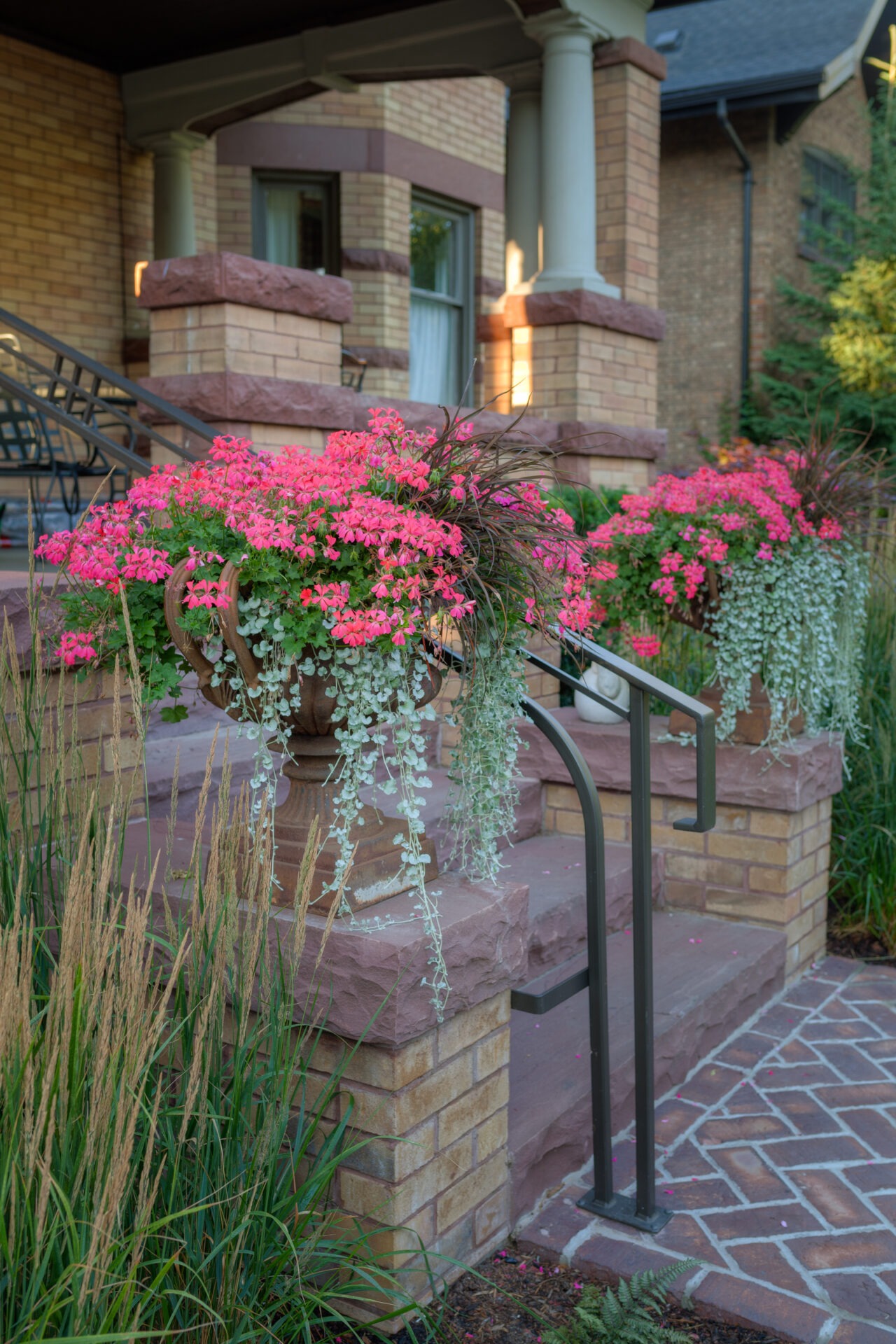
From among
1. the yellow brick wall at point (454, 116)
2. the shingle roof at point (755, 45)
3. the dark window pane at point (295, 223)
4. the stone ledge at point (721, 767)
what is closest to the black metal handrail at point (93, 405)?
the stone ledge at point (721, 767)

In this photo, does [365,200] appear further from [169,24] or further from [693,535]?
[693,535]

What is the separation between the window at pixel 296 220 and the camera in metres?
9.38

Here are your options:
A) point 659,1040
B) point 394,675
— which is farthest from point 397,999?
point 659,1040

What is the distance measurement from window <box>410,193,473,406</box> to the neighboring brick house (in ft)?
11.1

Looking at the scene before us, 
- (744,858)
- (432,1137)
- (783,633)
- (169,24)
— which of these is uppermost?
(169,24)

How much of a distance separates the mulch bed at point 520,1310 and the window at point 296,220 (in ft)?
27.6

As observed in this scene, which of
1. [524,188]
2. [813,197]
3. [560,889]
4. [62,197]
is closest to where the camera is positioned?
[560,889]

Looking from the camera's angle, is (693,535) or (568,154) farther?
(568,154)

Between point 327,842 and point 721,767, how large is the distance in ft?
6.77

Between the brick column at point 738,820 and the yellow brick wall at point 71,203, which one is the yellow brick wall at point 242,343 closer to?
the brick column at point 738,820

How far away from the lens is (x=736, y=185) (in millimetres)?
13414

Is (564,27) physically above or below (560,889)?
above

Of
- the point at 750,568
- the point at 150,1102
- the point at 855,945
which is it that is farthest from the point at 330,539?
the point at 855,945

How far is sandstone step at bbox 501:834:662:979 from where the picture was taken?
3291 mm
